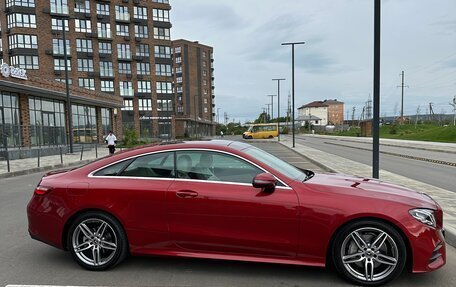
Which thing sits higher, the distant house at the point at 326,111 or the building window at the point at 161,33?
the building window at the point at 161,33

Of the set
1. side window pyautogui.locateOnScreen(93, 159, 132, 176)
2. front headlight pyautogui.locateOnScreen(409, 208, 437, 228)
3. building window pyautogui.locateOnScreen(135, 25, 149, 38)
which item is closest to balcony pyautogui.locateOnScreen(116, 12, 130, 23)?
building window pyautogui.locateOnScreen(135, 25, 149, 38)

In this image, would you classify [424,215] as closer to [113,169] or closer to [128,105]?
[113,169]

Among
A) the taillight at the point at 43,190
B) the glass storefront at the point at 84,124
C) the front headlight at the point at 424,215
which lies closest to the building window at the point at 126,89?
the glass storefront at the point at 84,124

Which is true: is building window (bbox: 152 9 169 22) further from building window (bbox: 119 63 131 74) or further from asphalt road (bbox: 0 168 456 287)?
asphalt road (bbox: 0 168 456 287)

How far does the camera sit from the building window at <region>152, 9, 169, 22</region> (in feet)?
212

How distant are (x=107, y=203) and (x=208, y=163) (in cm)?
126

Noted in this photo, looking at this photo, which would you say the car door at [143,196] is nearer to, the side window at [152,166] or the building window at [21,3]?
the side window at [152,166]

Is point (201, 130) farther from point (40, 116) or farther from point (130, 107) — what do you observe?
point (40, 116)

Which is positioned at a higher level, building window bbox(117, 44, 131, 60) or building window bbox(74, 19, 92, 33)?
building window bbox(74, 19, 92, 33)

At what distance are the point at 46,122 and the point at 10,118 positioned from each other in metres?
4.11

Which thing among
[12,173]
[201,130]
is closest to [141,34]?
[201,130]

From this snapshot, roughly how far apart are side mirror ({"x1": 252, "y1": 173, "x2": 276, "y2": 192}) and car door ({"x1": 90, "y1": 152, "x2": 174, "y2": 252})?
3.32 ft

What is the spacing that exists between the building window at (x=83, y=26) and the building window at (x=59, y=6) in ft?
9.71

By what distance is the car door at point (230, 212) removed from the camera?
3699 mm
